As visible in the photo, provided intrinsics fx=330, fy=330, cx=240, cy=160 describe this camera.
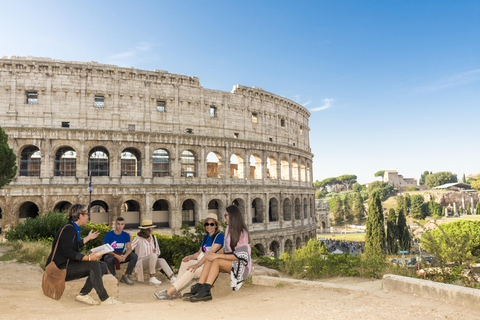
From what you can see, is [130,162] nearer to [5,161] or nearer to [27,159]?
[27,159]

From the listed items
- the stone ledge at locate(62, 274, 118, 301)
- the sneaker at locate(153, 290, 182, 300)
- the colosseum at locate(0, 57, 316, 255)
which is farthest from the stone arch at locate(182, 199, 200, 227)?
the sneaker at locate(153, 290, 182, 300)

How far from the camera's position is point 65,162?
26984 millimetres

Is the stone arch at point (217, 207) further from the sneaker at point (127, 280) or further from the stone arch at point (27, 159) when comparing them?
the sneaker at point (127, 280)

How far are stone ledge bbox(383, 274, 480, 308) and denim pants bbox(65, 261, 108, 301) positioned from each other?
5197mm

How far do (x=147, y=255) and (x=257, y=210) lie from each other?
2433 cm

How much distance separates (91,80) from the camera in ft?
86.8

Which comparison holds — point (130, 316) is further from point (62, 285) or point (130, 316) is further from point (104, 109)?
point (104, 109)

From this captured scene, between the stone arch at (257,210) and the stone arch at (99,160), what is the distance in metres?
14.0

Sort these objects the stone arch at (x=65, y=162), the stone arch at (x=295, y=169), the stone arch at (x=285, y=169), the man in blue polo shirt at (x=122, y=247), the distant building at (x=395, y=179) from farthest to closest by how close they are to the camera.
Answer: the distant building at (x=395, y=179), the stone arch at (x=295, y=169), the stone arch at (x=285, y=169), the stone arch at (x=65, y=162), the man in blue polo shirt at (x=122, y=247)

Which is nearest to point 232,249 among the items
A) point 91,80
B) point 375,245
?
point 91,80

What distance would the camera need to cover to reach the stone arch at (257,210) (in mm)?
32062

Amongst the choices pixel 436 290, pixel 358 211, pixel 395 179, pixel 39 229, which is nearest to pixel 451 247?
pixel 436 290

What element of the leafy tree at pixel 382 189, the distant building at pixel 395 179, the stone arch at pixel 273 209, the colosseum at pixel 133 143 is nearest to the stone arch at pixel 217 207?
the colosseum at pixel 133 143

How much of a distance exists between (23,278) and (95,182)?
707 inches
